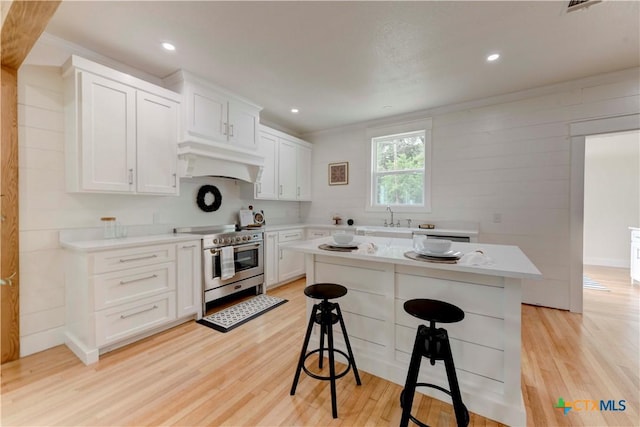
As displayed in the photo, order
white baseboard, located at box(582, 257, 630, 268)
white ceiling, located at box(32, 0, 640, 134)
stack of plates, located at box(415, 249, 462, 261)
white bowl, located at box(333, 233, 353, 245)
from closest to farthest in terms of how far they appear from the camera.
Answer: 1. stack of plates, located at box(415, 249, 462, 261)
2. white ceiling, located at box(32, 0, 640, 134)
3. white bowl, located at box(333, 233, 353, 245)
4. white baseboard, located at box(582, 257, 630, 268)

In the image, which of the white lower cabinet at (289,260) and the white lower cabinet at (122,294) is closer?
the white lower cabinet at (122,294)

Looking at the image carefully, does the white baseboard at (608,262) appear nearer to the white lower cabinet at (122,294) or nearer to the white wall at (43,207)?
the white lower cabinet at (122,294)

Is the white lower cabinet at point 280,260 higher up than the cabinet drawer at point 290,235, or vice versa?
the cabinet drawer at point 290,235

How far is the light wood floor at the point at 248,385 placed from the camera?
1.53 metres

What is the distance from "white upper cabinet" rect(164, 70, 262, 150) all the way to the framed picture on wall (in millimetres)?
1675

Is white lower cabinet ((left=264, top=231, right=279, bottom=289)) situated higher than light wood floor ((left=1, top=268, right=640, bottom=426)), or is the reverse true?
white lower cabinet ((left=264, top=231, right=279, bottom=289))

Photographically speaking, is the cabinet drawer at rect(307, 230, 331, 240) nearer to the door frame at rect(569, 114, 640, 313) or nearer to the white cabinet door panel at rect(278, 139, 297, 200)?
the white cabinet door panel at rect(278, 139, 297, 200)

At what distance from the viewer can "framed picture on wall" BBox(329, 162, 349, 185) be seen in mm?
4684

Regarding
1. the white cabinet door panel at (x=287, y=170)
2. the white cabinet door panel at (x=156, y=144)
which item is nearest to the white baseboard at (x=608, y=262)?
the white cabinet door panel at (x=287, y=170)

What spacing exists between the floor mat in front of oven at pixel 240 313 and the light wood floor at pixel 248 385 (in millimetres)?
128

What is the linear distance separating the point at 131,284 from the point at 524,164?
15.2 ft

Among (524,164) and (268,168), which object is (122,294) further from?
(524,164)

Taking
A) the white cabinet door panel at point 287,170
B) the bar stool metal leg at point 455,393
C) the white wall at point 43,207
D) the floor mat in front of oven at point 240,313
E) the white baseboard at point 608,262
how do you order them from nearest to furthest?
1. the bar stool metal leg at point 455,393
2. the white wall at point 43,207
3. the floor mat in front of oven at point 240,313
4. the white cabinet door panel at point 287,170
5. the white baseboard at point 608,262

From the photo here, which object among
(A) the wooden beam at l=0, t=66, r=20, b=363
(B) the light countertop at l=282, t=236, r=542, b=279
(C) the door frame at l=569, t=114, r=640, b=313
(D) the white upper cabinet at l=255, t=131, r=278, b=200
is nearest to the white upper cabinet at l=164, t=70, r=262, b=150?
(D) the white upper cabinet at l=255, t=131, r=278, b=200
